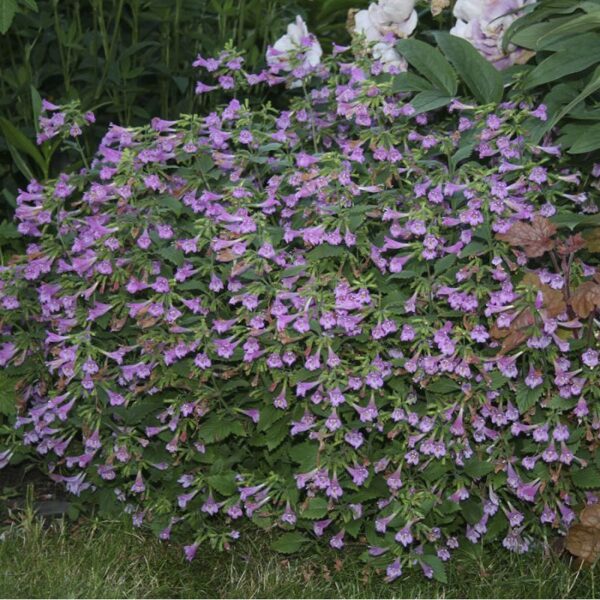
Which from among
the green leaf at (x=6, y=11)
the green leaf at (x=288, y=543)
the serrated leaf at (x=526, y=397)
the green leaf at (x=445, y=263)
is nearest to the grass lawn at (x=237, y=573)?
the green leaf at (x=288, y=543)

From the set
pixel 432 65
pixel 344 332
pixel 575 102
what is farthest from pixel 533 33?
pixel 344 332

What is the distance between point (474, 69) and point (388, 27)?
44 centimetres

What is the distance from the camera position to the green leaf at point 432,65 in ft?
11.3

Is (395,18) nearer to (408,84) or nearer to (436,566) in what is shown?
(408,84)

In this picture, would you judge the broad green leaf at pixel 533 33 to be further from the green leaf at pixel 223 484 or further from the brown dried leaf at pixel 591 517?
the green leaf at pixel 223 484

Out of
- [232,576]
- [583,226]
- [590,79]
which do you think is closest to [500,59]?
[590,79]

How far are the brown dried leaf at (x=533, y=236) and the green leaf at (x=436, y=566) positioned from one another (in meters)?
0.87

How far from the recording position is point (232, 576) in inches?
134

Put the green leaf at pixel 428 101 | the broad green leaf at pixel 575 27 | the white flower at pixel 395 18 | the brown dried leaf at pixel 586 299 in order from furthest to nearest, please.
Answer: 1. the white flower at pixel 395 18
2. the green leaf at pixel 428 101
3. the broad green leaf at pixel 575 27
4. the brown dried leaf at pixel 586 299

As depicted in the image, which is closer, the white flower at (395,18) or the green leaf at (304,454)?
the green leaf at (304,454)

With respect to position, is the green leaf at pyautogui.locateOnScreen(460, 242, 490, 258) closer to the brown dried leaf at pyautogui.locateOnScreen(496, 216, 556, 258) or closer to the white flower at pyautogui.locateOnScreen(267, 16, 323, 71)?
the brown dried leaf at pyautogui.locateOnScreen(496, 216, 556, 258)

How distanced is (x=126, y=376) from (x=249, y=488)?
48 cm

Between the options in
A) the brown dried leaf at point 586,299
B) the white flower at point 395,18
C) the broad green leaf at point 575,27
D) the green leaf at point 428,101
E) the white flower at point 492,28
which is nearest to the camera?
the brown dried leaf at point 586,299

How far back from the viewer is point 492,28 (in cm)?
359
